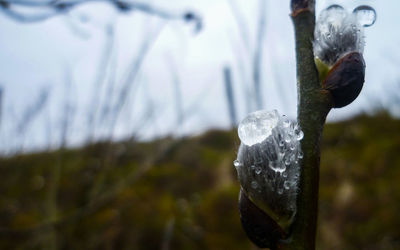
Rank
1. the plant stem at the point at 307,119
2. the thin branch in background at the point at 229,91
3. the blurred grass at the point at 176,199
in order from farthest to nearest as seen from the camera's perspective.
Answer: the thin branch in background at the point at 229,91 < the blurred grass at the point at 176,199 < the plant stem at the point at 307,119

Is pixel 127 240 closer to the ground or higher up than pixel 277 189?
closer to the ground

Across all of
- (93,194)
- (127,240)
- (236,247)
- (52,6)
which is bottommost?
(236,247)

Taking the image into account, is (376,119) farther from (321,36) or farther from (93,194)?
(321,36)

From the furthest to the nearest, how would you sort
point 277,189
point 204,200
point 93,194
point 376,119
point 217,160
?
point 376,119
point 217,160
point 204,200
point 93,194
point 277,189

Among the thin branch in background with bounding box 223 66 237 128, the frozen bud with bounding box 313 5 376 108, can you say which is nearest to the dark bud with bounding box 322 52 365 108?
the frozen bud with bounding box 313 5 376 108

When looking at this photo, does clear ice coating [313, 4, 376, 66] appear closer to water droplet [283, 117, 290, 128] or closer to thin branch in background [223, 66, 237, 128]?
water droplet [283, 117, 290, 128]

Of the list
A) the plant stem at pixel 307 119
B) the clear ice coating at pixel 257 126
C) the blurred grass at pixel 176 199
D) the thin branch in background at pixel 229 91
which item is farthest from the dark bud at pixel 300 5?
the thin branch in background at pixel 229 91

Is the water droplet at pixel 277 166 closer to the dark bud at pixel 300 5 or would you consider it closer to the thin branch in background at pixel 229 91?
the dark bud at pixel 300 5

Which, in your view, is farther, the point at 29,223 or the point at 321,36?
the point at 29,223

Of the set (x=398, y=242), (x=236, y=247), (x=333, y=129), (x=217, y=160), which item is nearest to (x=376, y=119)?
(x=333, y=129)
